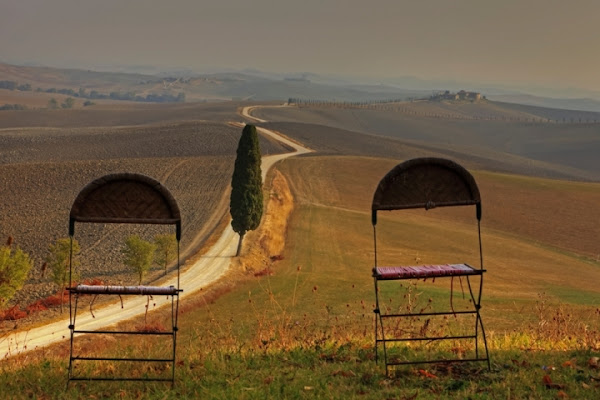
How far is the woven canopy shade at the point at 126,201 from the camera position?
9102mm

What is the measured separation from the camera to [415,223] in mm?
63844

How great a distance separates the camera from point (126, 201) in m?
9.16

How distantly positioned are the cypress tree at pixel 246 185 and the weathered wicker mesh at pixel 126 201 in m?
37.4

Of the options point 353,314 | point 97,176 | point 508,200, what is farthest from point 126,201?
point 97,176

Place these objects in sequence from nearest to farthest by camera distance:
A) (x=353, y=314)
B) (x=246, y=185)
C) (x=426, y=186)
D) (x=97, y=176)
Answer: (x=426, y=186), (x=353, y=314), (x=246, y=185), (x=97, y=176)

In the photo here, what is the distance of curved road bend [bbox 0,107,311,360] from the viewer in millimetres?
26844

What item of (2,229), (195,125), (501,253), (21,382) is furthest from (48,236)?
(195,125)

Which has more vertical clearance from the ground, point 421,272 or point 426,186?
point 426,186

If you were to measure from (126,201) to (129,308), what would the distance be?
1034 inches

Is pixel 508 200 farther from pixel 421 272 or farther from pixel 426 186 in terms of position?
pixel 421 272

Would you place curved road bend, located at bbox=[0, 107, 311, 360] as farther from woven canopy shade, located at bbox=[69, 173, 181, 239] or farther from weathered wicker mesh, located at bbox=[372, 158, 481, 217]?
weathered wicker mesh, located at bbox=[372, 158, 481, 217]

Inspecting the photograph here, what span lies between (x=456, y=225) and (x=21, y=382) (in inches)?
2432

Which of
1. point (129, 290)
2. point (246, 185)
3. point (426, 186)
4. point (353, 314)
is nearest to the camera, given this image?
point (129, 290)

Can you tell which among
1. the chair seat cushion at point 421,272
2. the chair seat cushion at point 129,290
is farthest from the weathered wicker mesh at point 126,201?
the chair seat cushion at point 421,272
